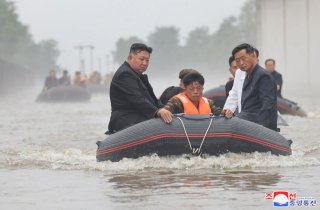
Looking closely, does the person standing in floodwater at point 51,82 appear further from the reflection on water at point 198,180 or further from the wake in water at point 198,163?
the reflection on water at point 198,180

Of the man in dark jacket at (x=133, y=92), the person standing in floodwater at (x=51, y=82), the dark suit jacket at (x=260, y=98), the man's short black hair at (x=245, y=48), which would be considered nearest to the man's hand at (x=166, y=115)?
the man in dark jacket at (x=133, y=92)

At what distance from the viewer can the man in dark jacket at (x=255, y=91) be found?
1180 cm

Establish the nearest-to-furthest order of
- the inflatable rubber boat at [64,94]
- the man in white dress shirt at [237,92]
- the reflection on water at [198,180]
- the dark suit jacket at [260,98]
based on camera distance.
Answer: the reflection on water at [198,180] < the dark suit jacket at [260,98] < the man in white dress shirt at [237,92] < the inflatable rubber boat at [64,94]

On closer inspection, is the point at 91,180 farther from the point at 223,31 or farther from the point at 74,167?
the point at 223,31

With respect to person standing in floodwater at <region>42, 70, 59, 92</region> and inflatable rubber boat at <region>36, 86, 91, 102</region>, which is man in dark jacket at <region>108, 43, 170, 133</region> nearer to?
person standing in floodwater at <region>42, 70, 59, 92</region>

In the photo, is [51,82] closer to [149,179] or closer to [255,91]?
[255,91]

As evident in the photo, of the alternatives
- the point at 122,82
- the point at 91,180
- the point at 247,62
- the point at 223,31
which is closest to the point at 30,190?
the point at 91,180

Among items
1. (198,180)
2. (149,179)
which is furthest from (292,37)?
(198,180)

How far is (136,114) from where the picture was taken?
1213cm

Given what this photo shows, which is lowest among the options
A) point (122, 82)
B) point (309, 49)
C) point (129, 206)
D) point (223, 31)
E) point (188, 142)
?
point (129, 206)

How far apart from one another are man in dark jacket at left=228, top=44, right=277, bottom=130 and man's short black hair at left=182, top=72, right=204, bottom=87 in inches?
24.1

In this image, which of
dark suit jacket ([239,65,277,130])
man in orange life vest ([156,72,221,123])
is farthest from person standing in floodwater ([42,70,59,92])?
man in orange life vest ([156,72,221,123])

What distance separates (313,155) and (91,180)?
4.21 m

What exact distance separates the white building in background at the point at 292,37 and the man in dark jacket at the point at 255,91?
3761 cm
